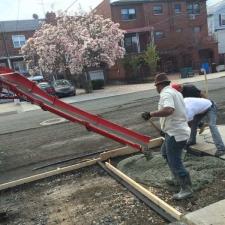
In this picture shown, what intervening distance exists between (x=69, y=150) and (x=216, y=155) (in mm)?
4197

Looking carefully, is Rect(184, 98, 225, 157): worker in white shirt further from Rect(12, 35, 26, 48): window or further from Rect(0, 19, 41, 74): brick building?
Rect(12, 35, 26, 48): window

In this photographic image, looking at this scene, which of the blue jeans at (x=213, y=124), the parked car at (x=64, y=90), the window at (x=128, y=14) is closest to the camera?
the blue jeans at (x=213, y=124)

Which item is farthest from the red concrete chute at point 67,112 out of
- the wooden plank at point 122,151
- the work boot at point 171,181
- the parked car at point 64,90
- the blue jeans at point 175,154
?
the parked car at point 64,90

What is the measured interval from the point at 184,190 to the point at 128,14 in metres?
41.7

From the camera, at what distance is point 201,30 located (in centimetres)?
4856

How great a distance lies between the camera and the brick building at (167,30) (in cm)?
4475

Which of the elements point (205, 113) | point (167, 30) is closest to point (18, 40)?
point (167, 30)

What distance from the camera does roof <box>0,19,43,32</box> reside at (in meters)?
50.5

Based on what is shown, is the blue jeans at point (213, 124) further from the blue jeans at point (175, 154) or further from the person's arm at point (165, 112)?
the person's arm at point (165, 112)

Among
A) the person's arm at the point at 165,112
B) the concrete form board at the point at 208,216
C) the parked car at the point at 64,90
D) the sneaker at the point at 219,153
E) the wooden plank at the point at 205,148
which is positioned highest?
the person's arm at the point at 165,112

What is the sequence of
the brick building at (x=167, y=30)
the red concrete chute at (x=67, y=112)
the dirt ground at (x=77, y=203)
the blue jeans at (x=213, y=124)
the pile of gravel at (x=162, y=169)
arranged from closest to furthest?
the dirt ground at (x=77, y=203) → the pile of gravel at (x=162, y=169) → the blue jeans at (x=213, y=124) → the red concrete chute at (x=67, y=112) → the brick building at (x=167, y=30)

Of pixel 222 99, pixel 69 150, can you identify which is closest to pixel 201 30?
pixel 222 99

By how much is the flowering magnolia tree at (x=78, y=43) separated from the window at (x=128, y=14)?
9.41 meters

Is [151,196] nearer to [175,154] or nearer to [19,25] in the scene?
[175,154]
